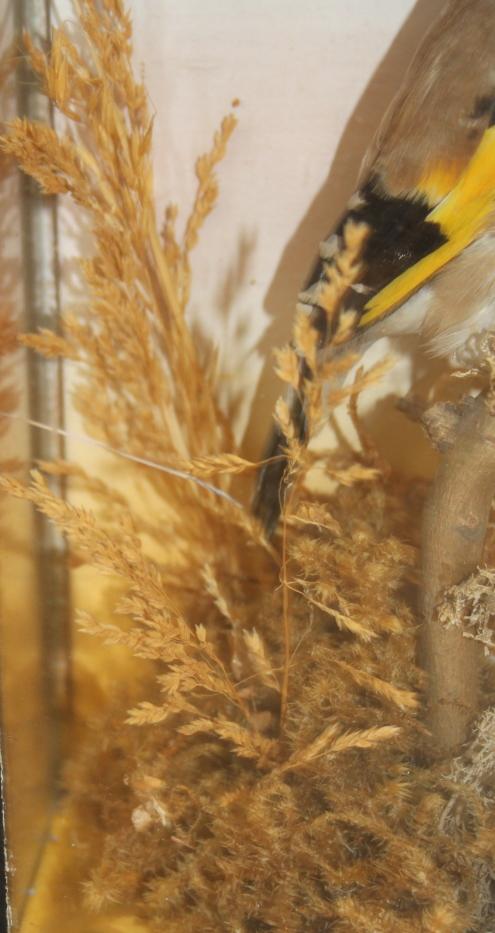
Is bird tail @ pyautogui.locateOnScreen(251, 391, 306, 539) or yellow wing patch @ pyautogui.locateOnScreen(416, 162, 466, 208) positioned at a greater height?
yellow wing patch @ pyautogui.locateOnScreen(416, 162, 466, 208)

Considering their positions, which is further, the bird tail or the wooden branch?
the bird tail

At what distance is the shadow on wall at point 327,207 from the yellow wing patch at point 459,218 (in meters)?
0.13

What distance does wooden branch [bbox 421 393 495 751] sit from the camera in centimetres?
54

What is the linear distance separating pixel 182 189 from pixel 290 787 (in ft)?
2.13

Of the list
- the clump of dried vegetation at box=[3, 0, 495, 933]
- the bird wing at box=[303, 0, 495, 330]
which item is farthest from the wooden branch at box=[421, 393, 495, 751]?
the bird wing at box=[303, 0, 495, 330]

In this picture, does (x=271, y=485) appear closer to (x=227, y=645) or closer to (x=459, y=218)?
(x=227, y=645)

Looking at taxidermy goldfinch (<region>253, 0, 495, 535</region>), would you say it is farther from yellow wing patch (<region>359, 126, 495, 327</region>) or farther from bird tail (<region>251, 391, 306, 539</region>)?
bird tail (<region>251, 391, 306, 539</region>)

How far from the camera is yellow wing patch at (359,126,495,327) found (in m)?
0.49

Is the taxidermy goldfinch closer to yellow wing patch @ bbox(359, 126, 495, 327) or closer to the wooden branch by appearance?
yellow wing patch @ bbox(359, 126, 495, 327)

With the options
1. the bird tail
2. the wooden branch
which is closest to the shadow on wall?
the bird tail

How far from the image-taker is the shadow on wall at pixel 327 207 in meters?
0.58

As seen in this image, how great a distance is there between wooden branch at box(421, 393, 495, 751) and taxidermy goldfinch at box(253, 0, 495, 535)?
104 millimetres

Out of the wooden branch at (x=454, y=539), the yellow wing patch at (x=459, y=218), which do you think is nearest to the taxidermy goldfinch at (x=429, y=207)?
the yellow wing patch at (x=459, y=218)

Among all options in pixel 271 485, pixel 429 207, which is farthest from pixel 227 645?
pixel 429 207
